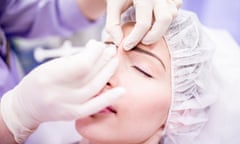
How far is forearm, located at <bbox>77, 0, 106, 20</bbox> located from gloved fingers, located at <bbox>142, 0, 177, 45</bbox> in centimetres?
52

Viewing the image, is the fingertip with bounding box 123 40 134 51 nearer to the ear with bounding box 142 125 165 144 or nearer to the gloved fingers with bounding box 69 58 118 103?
the gloved fingers with bounding box 69 58 118 103

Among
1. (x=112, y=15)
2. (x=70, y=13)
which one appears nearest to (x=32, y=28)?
(x=70, y=13)

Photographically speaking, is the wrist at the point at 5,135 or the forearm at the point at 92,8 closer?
the wrist at the point at 5,135

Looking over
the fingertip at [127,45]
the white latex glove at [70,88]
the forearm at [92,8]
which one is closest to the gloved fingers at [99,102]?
the white latex glove at [70,88]

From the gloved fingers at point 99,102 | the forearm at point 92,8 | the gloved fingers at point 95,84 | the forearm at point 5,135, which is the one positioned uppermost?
the gloved fingers at point 95,84

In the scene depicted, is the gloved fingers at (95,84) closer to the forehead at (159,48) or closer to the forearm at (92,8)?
the forehead at (159,48)

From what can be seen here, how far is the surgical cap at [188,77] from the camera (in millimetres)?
998

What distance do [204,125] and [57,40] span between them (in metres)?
1.01

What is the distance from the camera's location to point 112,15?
100cm

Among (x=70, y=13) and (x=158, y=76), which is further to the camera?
(x=70, y=13)

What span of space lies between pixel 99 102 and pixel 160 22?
27 cm

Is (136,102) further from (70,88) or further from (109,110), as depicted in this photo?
(70,88)

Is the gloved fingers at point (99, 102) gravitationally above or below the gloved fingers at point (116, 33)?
below

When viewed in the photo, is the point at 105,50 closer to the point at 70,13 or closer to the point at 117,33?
the point at 117,33
